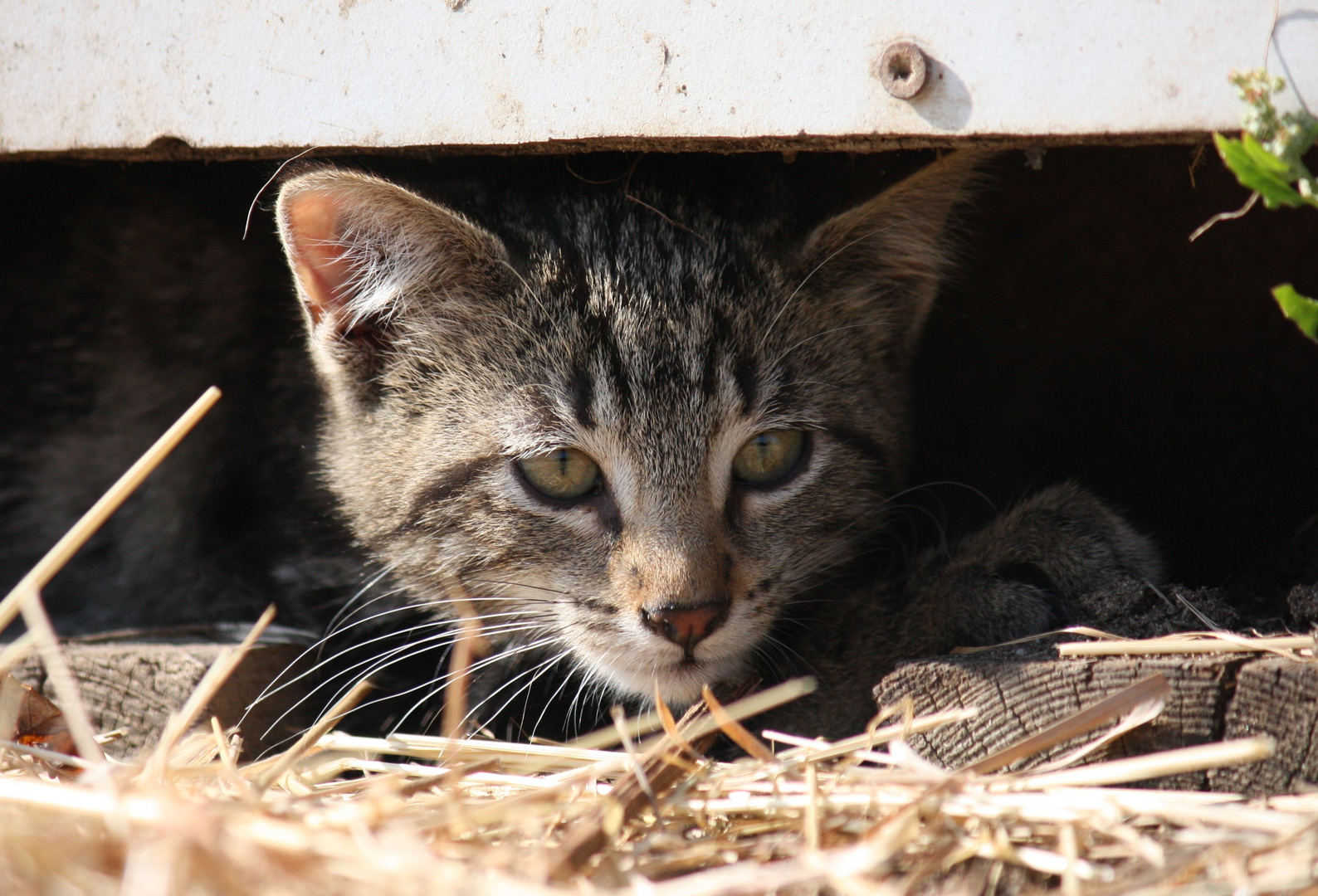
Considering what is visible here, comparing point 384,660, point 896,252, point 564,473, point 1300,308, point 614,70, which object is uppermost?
point 614,70

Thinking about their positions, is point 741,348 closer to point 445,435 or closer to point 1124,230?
point 445,435

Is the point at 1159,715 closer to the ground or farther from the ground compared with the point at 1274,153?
closer to the ground

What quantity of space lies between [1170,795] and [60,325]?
2809 mm

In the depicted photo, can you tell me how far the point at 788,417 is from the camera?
212 cm

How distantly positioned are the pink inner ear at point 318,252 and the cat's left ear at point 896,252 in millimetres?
903

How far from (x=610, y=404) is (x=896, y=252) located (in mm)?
735

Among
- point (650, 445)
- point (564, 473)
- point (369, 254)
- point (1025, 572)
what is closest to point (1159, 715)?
point (1025, 572)

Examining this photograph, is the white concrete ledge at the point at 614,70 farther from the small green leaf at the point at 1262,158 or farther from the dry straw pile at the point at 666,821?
the dry straw pile at the point at 666,821

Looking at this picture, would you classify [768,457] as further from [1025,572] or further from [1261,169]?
[1261,169]

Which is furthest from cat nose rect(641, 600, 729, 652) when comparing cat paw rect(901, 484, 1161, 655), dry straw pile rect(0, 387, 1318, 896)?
cat paw rect(901, 484, 1161, 655)

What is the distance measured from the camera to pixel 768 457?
83.7 inches

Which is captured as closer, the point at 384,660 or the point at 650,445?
the point at 650,445

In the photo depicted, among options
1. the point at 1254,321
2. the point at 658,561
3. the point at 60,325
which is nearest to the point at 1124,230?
the point at 1254,321

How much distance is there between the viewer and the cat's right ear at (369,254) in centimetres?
200
